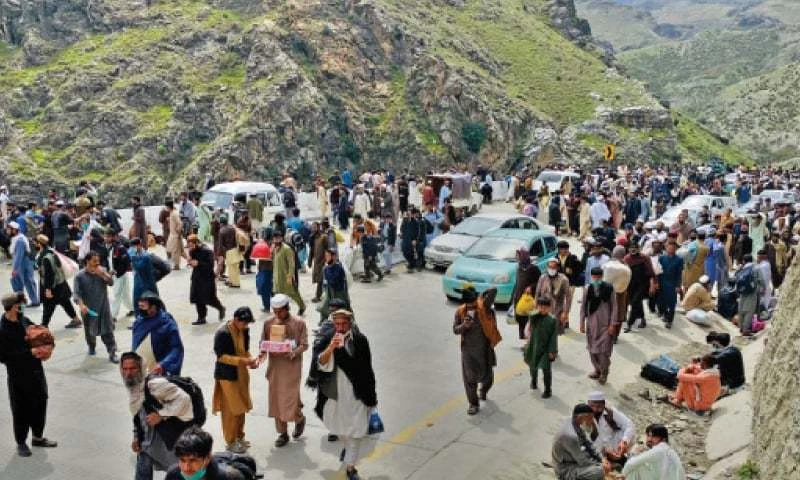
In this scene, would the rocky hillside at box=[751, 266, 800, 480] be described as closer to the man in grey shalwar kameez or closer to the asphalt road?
the asphalt road

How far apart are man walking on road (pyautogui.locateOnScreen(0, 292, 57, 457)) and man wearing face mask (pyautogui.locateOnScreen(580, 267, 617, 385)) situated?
23.3ft

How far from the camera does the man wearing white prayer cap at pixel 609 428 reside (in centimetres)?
778

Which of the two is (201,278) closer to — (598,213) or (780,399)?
(780,399)

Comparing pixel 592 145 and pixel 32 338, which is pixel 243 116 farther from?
pixel 32 338

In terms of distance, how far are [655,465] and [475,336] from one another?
3234 mm

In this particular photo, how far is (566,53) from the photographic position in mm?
68875

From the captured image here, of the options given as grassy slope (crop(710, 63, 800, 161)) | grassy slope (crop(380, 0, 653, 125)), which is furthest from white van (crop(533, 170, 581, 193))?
grassy slope (crop(710, 63, 800, 161))

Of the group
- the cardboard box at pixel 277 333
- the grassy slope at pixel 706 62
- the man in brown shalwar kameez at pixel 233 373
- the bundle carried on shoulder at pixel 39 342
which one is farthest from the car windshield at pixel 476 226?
the grassy slope at pixel 706 62

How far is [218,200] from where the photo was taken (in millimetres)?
24984

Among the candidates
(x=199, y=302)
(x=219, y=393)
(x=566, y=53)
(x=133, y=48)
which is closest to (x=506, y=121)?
(x=566, y=53)

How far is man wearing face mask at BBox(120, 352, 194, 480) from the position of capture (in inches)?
249

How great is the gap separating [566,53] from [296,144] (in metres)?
32.1

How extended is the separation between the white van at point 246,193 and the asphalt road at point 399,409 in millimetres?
9775

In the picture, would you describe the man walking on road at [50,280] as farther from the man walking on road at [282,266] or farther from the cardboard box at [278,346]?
the cardboard box at [278,346]
